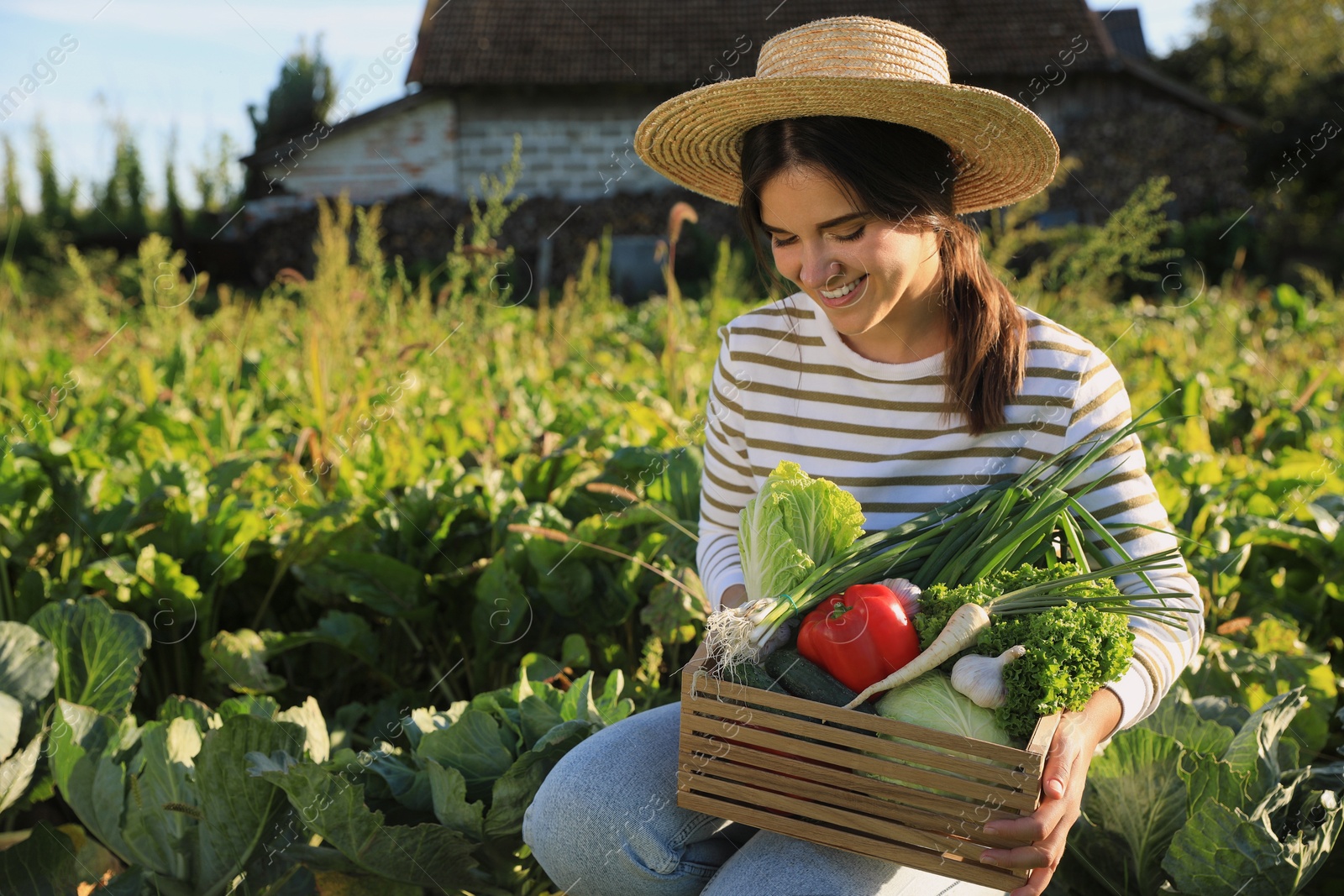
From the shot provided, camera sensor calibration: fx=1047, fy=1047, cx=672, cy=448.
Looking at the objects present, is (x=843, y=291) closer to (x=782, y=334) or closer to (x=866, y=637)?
(x=782, y=334)

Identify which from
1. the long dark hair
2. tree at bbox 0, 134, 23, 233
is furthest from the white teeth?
tree at bbox 0, 134, 23, 233

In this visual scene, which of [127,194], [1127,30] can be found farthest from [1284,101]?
[127,194]

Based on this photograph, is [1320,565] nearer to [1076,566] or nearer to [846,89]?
[1076,566]

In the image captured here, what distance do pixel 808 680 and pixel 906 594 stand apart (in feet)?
0.64

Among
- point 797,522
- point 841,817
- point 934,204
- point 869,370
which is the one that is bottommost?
point 841,817

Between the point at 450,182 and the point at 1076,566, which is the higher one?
the point at 450,182

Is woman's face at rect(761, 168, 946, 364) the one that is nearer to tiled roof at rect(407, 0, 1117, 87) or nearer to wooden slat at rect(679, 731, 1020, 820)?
wooden slat at rect(679, 731, 1020, 820)

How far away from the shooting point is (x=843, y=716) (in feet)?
4.50

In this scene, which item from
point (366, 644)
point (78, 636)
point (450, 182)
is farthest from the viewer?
point (450, 182)

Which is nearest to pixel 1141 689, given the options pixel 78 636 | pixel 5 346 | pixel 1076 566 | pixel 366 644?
pixel 1076 566

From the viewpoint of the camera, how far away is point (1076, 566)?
167 centimetres

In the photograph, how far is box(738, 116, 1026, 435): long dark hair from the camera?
5.65ft

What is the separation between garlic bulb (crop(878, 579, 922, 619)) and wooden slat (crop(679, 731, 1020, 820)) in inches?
9.5

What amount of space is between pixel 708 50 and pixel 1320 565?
53.5 ft
